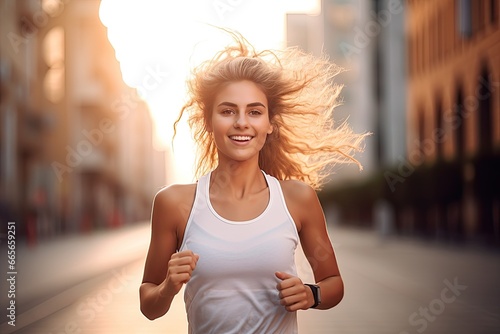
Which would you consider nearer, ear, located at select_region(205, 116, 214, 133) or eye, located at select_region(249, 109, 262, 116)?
eye, located at select_region(249, 109, 262, 116)

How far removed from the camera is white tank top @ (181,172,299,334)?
3018 millimetres

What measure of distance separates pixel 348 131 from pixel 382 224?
1126 inches

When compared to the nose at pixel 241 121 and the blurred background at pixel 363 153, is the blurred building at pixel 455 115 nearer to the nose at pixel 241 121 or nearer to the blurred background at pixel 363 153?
the blurred background at pixel 363 153

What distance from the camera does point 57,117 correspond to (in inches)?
2060

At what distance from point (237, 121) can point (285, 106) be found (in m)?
0.36

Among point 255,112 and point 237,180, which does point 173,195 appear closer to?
point 237,180

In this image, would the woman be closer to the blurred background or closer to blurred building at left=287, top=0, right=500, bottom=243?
the blurred background

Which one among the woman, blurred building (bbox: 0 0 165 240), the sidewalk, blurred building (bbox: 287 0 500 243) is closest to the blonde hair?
the woman

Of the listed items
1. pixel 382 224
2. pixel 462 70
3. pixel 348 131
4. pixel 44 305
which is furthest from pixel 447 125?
pixel 348 131

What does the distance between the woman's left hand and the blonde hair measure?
69 centimetres

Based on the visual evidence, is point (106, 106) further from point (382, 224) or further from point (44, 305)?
point (44, 305)

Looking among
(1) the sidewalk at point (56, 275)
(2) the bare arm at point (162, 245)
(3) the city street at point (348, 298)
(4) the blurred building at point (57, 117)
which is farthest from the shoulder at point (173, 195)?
(4) the blurred building at point (57, 117)

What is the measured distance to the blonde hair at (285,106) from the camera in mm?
3273

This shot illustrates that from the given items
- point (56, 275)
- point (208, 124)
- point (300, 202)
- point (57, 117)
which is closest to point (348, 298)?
point (56, 275)
